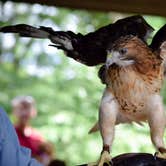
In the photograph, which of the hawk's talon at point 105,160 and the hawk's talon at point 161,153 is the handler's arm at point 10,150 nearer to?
the hawk's talon at point 105,160

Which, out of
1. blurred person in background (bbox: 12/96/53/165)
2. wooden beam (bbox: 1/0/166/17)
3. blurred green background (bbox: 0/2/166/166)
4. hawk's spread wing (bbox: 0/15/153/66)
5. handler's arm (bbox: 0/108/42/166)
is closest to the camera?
handler's arm (bbox: 0/108/42/166)

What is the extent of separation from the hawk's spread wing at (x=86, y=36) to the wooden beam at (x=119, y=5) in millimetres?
419

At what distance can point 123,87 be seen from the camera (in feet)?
4.09

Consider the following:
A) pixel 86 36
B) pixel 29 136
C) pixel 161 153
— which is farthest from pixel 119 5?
pixel 29 136

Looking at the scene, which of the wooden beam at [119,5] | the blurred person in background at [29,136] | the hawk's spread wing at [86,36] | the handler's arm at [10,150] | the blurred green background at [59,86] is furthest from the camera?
the blurred green background at [59,86]

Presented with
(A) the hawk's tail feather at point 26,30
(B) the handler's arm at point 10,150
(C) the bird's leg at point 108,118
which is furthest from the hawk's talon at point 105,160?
(A) the hawk's tail feather at point 26,30

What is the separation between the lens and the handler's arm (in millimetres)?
1188

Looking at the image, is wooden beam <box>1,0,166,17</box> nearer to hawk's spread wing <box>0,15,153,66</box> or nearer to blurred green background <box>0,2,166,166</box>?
hawk's spread wing <box>0,15,153,66</box>

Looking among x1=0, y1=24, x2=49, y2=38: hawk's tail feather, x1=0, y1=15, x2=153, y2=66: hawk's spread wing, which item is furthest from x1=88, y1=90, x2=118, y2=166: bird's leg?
x1=0, y1=24, x2=49, y2=38: hawk's tail feather

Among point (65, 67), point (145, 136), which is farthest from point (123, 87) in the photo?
point (65, 67)

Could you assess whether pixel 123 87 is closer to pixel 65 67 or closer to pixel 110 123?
pixel 110 123

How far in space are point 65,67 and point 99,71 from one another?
2705 millimetres

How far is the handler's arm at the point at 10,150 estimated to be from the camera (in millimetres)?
1188

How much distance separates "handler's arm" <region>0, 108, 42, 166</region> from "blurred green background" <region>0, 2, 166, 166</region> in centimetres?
181
